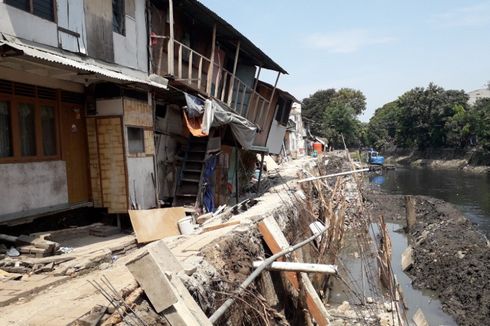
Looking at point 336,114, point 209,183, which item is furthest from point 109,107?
point 336,114

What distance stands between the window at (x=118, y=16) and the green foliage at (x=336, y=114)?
182 ft

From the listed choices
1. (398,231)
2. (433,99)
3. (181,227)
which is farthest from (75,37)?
(433,99)

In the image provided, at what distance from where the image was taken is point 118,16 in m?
10.3

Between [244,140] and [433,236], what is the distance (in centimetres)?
1142

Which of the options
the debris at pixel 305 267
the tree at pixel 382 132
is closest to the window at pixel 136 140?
the debris at pixel 305 267

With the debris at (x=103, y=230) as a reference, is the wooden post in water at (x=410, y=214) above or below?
below

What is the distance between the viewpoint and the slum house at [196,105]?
466 inches

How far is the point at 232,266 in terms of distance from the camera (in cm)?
749

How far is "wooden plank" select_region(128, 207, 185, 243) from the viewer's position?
9.23 m

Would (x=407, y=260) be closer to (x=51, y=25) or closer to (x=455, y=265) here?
(x=455, y=265)

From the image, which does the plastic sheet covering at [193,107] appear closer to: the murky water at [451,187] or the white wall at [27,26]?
the white wall at [27,26]

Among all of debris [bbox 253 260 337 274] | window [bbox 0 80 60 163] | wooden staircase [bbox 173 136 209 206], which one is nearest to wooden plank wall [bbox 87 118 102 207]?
window [bbox 0 80 60 163]

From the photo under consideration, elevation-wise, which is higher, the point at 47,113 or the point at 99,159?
the point at 47,113

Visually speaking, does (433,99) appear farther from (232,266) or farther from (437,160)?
(232,266)
